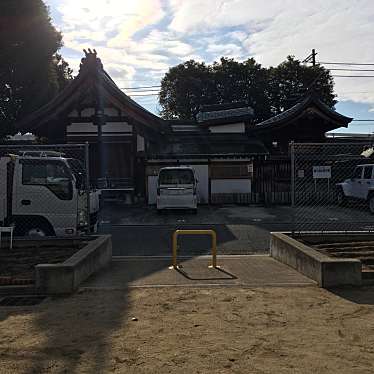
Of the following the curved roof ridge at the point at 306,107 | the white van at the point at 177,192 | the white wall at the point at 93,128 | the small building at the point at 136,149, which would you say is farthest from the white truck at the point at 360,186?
the white wall at the point at 93,128

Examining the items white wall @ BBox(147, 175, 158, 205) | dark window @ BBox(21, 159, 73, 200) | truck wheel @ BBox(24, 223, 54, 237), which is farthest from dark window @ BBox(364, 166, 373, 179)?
truck wheel @ BBox(24, 223, 54, 237)

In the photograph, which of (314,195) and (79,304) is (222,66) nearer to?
(314,195)

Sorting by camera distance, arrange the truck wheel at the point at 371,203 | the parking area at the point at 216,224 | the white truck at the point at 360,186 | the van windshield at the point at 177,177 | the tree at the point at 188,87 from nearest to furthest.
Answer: the parking area at the point at 216,224 < the truck wheel at the point at 371,203 < the white truck at the point at 360,186 < the van windshield at the point at 177,177 < the tree at the point at 188,87

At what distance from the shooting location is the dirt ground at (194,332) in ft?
13.1

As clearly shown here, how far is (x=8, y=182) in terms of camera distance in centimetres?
997

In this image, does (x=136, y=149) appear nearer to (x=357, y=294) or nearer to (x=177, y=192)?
(x=177, y=192)

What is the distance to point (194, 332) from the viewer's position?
4.80m

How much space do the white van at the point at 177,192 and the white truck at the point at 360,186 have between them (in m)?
6.41

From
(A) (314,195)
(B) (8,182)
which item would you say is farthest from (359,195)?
(B) (8,182)

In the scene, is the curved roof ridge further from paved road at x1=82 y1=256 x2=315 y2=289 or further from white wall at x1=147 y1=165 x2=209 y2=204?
paved road at x1=82 y1=256 x2=315 y2=289

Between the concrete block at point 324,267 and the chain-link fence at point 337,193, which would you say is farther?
the chain-link fence at point 337,193

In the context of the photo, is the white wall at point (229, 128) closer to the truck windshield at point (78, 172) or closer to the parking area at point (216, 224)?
the parking area at point (216, 224)

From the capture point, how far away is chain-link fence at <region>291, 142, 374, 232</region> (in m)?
15.8

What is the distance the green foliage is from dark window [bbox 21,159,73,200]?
119 ft
